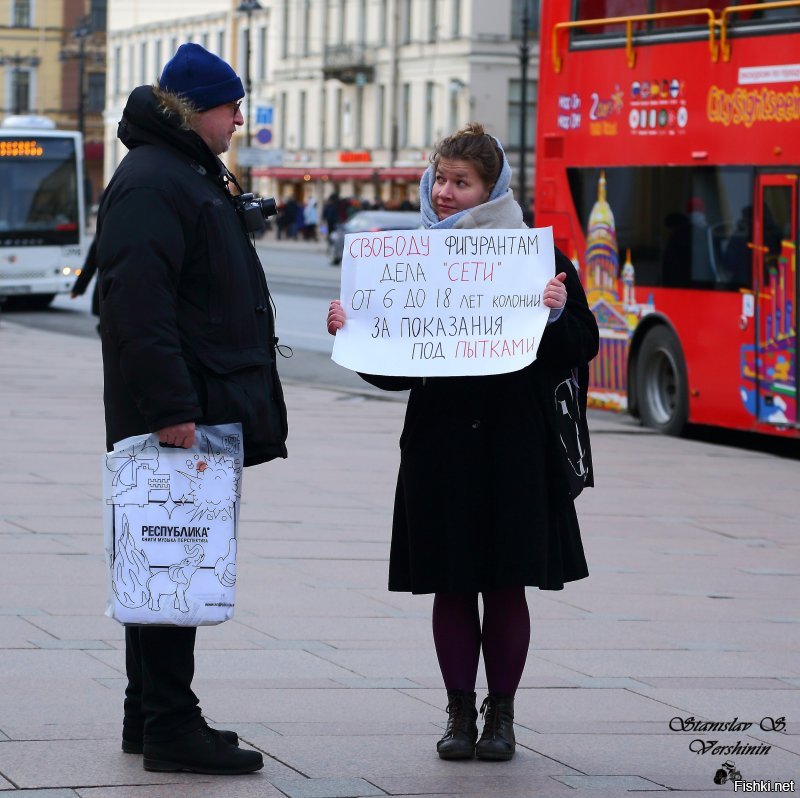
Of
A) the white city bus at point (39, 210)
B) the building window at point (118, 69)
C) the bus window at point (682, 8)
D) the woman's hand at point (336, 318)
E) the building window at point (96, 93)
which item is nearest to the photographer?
the woman's hand at point (336, 318)

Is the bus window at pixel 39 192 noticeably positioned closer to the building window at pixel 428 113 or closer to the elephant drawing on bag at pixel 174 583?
the elephant drawing on bag at pixel 174 583

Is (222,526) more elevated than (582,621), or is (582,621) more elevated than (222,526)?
(222,526)

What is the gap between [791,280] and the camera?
13031mm

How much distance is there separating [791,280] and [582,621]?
6332mm

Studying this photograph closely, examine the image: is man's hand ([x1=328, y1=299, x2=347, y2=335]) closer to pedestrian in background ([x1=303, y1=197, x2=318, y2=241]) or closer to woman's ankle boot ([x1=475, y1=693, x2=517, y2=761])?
woman's ankle boot ([x1=475, y1=693, x2=517, y2=761])

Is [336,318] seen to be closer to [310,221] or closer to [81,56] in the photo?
[310,221]

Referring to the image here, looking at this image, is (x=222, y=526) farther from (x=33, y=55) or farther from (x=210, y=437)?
(x=33, y=55)

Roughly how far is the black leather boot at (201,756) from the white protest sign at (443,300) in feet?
3.53

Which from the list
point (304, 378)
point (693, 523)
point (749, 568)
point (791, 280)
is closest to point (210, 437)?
point (749, 568)

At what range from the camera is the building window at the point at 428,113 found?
67875 mm

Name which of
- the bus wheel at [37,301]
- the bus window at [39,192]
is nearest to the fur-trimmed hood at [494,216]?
the bus window at [39,192]

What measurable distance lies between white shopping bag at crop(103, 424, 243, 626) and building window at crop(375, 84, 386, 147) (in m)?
66.5

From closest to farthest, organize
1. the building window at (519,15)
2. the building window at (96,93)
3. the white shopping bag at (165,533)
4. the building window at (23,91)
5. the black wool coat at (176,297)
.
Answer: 1. the black wool coat at (176,297)
2. the white shopping bag at (165,533)
3. the building window at (519,15)
4. the building window at (96,93)
5. the building window at (23,91)

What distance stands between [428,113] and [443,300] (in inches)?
2489
